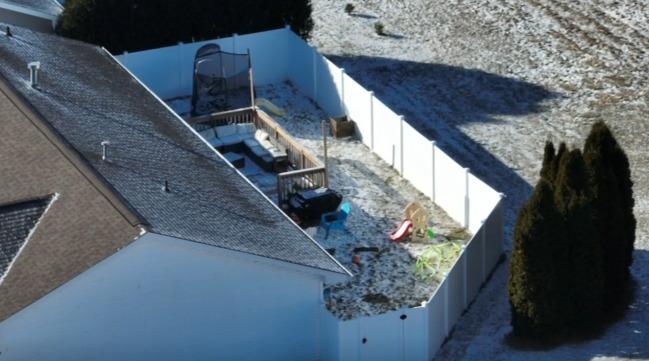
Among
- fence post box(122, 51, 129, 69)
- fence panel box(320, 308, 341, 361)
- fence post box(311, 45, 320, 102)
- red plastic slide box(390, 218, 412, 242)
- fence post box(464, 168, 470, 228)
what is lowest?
fence panel box(320, 308, 341, 361)

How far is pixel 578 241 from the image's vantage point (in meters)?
25.7

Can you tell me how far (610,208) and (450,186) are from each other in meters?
4.90

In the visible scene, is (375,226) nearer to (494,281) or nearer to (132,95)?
(494,281)

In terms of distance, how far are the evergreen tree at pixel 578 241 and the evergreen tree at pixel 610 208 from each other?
2.29 ft

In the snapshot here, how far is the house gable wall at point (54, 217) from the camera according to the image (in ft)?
77.6

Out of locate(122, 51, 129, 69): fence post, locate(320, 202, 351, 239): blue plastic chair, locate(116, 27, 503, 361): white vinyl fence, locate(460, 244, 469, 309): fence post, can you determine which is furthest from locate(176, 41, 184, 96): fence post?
→ locate(460, 244, 469, 309): fence post

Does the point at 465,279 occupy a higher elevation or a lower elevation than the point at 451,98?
lower

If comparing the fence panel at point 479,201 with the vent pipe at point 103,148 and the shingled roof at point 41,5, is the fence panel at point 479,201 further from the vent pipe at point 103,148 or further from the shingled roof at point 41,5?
the shingled roof at point 41,5

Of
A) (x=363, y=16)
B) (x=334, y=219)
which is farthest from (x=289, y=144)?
(x=363, y=16)

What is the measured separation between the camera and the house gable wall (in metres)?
23.7

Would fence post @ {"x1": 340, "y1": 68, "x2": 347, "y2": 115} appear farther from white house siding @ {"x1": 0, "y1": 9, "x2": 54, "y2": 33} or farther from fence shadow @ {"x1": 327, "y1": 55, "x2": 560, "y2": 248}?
white house siding @ {"x1": 0, "y1": 9, "x2": 54, "y2": 33}

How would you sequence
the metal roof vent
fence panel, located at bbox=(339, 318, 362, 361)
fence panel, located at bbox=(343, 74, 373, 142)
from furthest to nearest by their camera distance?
fence panel, located at bbox=(343, 74, 373, 142) < the metal roof vent < fence panel, located at bbox=(339, 318, 362, 361)

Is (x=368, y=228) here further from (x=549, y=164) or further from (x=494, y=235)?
(x=549, y=164)

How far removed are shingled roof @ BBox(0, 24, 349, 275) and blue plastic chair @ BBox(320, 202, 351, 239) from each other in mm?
2662
